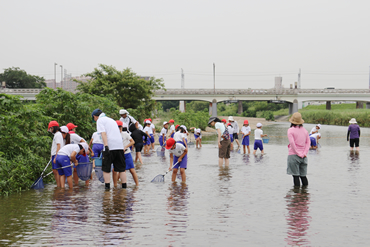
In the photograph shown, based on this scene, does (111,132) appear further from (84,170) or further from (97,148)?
(97,148)

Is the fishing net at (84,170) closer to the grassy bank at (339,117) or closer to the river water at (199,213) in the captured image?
the river water at (199,213)

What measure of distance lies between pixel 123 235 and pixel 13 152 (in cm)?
579

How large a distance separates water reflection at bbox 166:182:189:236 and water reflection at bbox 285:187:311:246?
1642mm

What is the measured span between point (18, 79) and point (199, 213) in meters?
111

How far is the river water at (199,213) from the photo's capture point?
5930mm

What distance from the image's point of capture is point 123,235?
6.07 m

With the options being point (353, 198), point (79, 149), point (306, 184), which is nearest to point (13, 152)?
point (79, 149)

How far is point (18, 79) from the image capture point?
356 ft

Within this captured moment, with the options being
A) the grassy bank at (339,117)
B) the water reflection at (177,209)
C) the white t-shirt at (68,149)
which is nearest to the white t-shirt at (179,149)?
the water reflection at (177,209)

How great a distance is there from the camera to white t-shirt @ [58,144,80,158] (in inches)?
386

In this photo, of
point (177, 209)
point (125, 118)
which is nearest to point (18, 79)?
point (125, 118)

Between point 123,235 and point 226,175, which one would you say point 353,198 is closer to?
point 226,175

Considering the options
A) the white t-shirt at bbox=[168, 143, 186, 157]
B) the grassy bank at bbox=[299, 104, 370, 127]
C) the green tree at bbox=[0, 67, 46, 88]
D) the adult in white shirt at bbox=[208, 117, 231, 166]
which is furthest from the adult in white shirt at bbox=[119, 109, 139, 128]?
the green tree at bbox=[0, 67, 46, 88]

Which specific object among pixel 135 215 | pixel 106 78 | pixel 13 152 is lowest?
pixel 135 215
